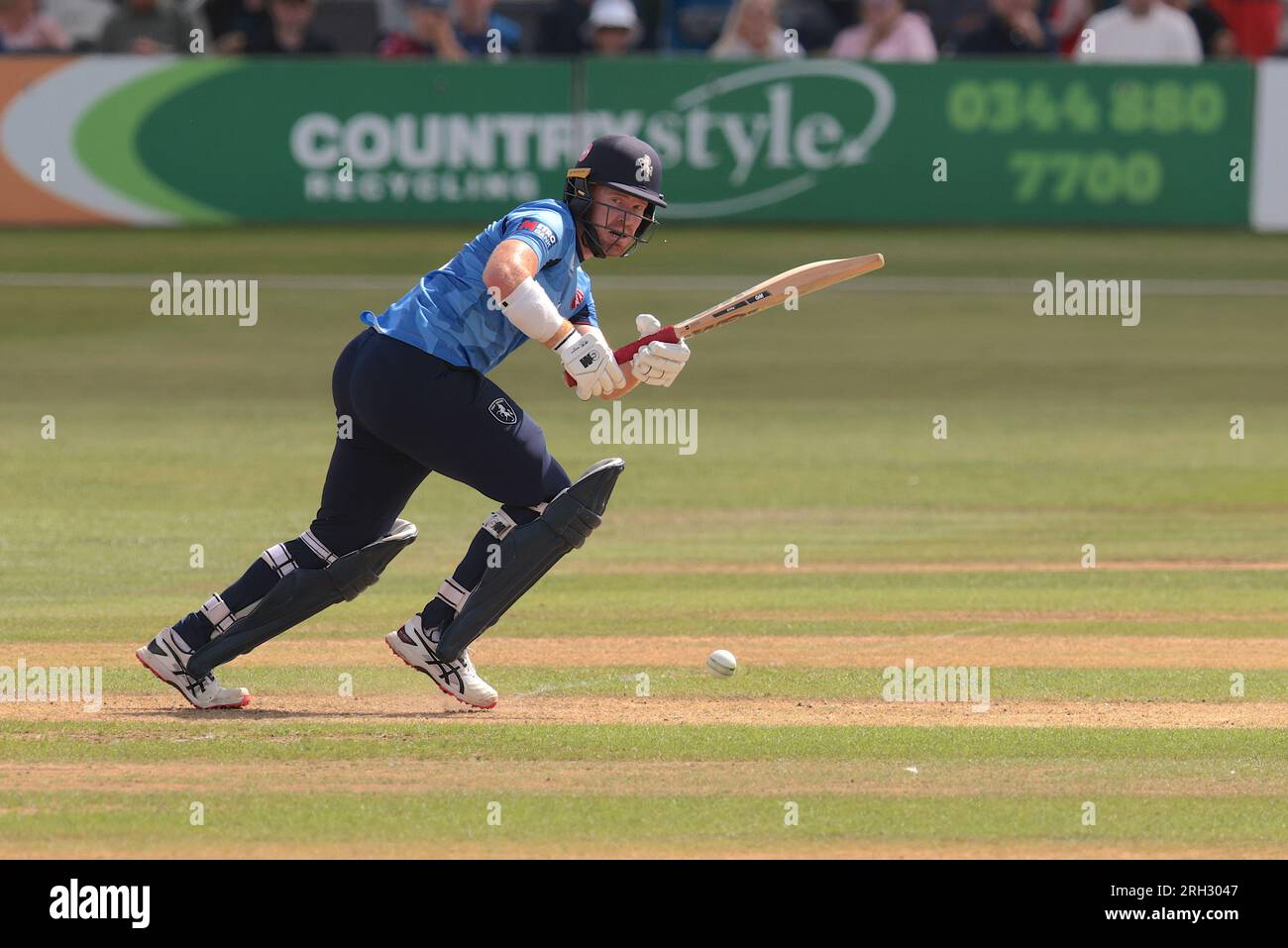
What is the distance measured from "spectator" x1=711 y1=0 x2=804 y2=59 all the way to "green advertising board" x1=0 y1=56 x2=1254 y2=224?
31 cm

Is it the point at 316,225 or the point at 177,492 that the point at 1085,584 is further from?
the point at 316,225

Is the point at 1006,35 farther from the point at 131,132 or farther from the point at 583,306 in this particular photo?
the point at 583,306

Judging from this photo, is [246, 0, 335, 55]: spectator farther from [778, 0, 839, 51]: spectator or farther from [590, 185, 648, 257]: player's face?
[590, 185, 648, 257]: player's face

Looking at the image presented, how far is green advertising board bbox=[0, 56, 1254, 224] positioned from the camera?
79.5ft

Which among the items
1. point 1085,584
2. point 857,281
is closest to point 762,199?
point 857,281

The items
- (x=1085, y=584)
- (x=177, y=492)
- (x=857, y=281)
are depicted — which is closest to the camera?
(x=1085, y=584)

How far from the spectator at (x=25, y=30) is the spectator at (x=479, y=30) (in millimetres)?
4412

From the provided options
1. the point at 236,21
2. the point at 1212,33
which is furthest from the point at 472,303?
the point at 1212,33

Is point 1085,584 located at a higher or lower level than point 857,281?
lower

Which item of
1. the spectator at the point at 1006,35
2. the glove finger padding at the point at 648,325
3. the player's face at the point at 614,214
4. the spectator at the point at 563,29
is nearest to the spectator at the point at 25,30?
the spectator at the point at 563,29

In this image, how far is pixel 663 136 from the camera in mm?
24562

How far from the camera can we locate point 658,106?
24562 millimetres

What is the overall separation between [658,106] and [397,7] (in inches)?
200

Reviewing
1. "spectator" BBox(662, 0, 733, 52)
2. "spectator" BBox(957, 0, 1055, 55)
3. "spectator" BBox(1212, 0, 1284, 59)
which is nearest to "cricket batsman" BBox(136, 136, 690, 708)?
"spectator" BBox(957, 0, 1055, 55)
